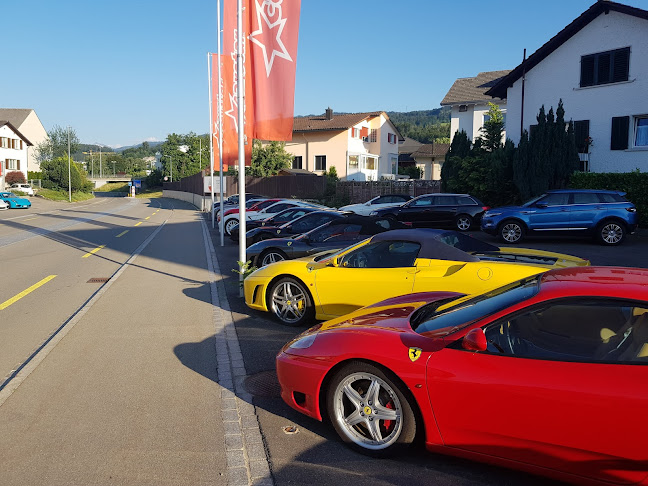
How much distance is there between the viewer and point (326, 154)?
53031 millimetres

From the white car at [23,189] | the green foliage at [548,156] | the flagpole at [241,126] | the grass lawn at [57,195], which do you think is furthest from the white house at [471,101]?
the white car at [23,189]

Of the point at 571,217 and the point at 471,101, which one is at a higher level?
the point at 471,101

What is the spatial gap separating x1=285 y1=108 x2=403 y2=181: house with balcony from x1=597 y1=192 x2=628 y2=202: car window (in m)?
34.4

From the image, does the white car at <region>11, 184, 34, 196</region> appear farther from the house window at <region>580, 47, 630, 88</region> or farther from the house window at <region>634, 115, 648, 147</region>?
the house window at <region>634, 115, 648, 147</region>

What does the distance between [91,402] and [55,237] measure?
19.2 meters

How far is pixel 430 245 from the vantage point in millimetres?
7039

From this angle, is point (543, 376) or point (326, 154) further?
point (326, 154)

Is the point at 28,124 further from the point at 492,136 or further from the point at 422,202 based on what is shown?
the point at 422,202

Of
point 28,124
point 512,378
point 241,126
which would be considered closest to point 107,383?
point 512,378

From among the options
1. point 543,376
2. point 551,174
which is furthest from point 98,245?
point 543,376

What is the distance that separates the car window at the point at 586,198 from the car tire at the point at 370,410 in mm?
14387

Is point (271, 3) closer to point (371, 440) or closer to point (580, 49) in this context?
point (371, 440)

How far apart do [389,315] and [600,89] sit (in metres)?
22.9

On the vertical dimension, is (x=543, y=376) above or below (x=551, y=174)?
below
